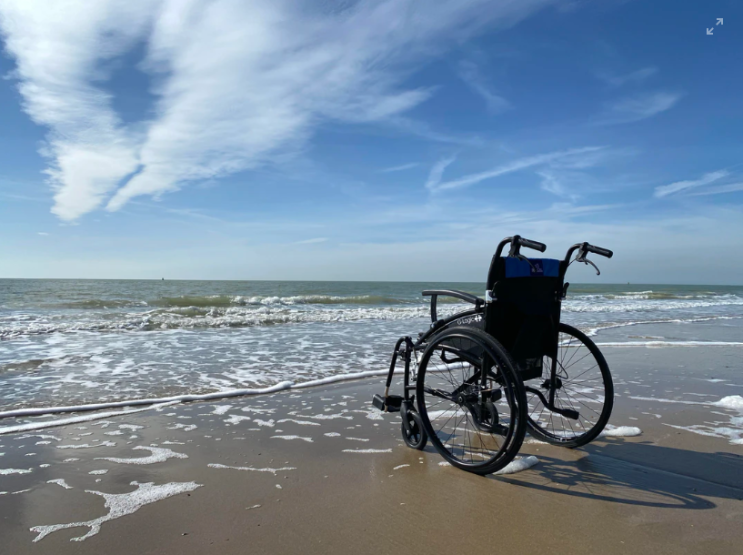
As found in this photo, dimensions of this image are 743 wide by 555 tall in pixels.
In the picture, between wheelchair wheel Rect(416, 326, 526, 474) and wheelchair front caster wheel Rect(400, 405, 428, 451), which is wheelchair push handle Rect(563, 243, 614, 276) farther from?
wheelchair front caster wheel Rect(400, 405, 428, 451)

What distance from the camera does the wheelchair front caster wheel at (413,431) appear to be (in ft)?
10.7

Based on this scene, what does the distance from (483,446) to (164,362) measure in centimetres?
524

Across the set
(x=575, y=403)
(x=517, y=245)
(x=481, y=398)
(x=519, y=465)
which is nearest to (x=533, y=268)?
(x=517, y=245)

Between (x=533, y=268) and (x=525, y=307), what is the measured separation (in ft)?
0.79

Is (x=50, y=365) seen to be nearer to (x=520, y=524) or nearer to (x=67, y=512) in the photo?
(x=67, y=512)

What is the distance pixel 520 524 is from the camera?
227cm

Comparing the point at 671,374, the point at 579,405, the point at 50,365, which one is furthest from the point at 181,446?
the point at 671,374

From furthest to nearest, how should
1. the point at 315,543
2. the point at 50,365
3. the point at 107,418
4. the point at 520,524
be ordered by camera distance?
the point at 50,365
the point at 107,418
the point at 520,524
the point at 315,543

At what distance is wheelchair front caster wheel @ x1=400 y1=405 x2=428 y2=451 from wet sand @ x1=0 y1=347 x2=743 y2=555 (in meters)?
0.07

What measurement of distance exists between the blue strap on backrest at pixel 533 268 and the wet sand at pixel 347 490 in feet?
3.92

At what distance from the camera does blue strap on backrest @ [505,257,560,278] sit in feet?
9.44

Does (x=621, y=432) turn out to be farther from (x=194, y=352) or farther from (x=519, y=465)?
(x=194, y=352)

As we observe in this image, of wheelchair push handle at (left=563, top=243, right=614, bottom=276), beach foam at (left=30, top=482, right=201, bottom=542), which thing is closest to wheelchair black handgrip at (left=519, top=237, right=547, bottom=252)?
wheelchair push handle at (left=563, top=243, right=614, bottom=276)

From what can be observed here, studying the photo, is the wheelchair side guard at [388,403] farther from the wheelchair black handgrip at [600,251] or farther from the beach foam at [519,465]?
the wheelchair black handgrip at [600,251]
